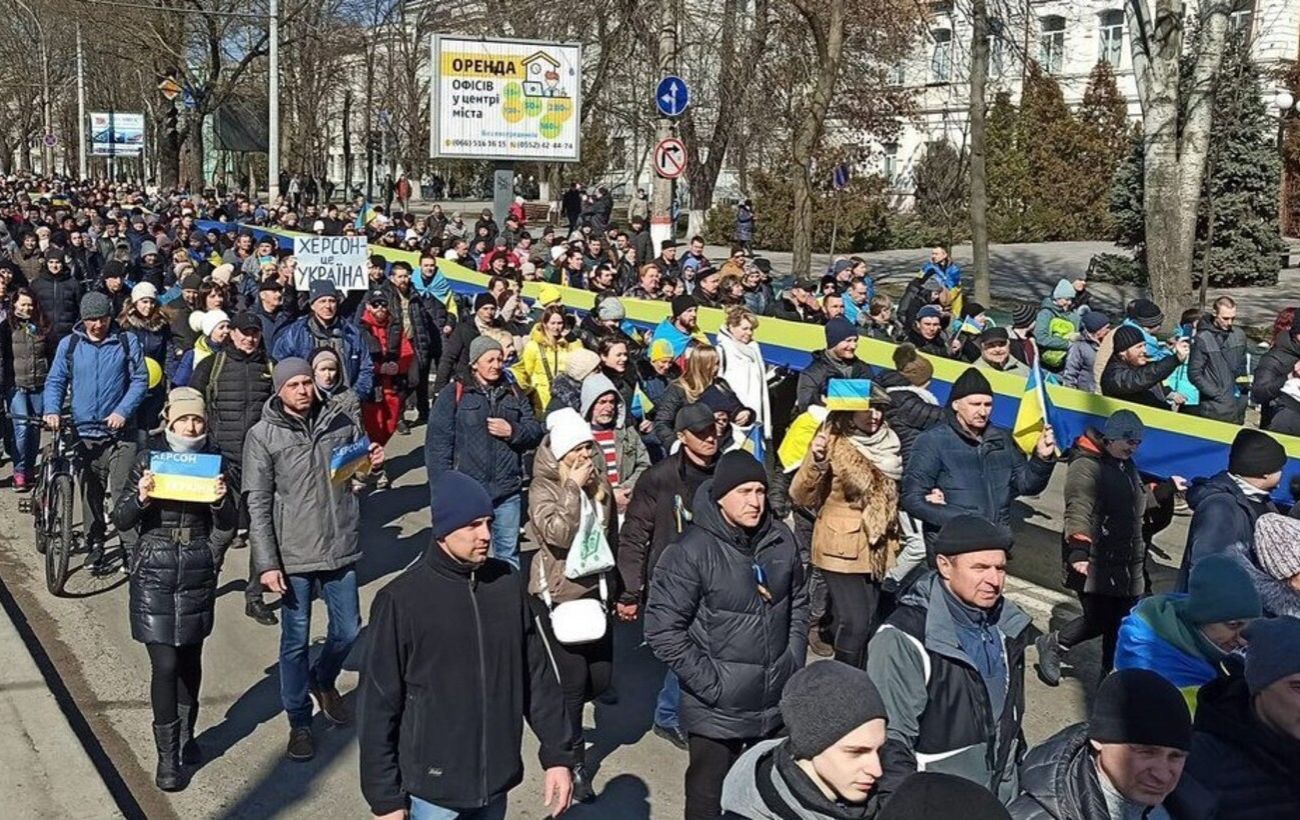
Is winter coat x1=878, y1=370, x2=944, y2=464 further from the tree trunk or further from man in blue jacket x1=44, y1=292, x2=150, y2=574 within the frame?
the tree trunk

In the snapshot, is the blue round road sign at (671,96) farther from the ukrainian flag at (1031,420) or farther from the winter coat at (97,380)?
the ukrainian flag at (1031,420)

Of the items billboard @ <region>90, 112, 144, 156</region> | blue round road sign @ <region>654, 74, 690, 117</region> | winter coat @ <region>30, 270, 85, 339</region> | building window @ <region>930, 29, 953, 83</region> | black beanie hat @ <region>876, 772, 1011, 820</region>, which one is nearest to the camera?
black beanie hat @ <region>876, 772, 1011, 820</region>

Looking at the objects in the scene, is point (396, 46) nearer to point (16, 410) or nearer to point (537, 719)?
point (16, 410)

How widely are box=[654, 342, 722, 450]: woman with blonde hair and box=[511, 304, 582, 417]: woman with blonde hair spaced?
161cm

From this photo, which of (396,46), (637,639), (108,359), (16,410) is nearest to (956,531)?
(637,639)

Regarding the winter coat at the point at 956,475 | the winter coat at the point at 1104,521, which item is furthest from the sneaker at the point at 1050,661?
the winter coat at the point at 956,475

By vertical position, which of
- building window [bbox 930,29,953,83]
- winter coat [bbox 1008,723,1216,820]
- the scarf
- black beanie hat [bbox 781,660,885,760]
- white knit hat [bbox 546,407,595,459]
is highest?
building window [bbox 930,29,953,83]

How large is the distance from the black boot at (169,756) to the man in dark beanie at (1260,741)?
420cm

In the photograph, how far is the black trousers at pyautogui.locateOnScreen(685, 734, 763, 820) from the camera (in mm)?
5059

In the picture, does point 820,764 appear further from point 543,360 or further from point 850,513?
point 543,360

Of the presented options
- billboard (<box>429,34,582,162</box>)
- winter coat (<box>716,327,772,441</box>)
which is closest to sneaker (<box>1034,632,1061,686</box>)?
winter coat (<box>716,327,772,441</box>)

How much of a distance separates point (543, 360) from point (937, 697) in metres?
6.14

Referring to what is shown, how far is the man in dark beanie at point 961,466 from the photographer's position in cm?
648

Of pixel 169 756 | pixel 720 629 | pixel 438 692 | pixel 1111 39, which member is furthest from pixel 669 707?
pixel 1111 39
